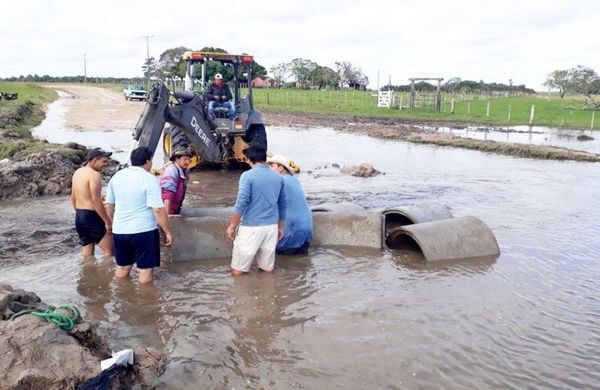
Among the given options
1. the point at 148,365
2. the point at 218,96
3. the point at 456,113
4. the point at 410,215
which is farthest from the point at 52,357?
the point at 456,113

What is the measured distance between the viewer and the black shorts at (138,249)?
232 inches

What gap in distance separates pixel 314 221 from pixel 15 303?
458 centimetres

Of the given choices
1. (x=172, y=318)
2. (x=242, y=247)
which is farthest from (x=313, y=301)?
(x=172, y=318)

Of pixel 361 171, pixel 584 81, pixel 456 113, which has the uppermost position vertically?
pixel 584 81

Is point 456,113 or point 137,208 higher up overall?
point 456,113

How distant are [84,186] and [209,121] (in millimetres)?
6168

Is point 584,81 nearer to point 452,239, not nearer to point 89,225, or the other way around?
point 452,239

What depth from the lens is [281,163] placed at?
705cm

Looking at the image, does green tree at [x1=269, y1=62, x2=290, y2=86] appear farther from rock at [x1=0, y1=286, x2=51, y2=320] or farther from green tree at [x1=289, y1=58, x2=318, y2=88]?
rock at [x1=0, y1=286, x2=51, y2=320]

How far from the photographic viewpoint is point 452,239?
300 inches

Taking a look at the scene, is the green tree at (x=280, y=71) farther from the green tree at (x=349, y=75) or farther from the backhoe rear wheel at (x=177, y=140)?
the backhoe rear wheel at (x=177, y=140)

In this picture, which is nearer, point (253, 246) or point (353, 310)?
point (353, 310)

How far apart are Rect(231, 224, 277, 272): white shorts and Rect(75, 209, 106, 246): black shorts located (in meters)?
1.66

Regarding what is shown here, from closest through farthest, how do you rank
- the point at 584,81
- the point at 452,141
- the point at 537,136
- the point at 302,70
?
the point at 452,141, the point at 537,136, the point at 584,81, the point at 302,70
